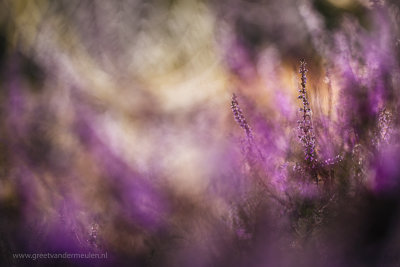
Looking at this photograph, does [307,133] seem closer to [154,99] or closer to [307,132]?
[307,132]

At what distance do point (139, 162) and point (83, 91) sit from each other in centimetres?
13

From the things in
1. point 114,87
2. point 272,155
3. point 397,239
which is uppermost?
point 114,87

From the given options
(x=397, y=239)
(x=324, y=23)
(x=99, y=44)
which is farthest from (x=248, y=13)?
(x=397, y=239)

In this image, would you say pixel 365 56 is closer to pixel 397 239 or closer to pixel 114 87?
pixel 397 239

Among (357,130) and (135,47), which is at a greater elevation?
(135,47)

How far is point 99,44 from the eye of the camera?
0.48 meters

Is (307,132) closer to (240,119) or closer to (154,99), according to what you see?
(240,119)

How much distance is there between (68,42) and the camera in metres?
0.48

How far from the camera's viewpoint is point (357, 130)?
0.47 metres

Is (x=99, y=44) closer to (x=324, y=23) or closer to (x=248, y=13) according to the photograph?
(x=248, y=13)

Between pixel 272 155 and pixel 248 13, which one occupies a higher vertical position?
pixel 248 13

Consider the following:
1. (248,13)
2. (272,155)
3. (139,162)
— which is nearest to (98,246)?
(139,162)

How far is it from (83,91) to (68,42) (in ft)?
0.23

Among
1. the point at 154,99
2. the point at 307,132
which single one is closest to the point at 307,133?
the point at 307,132
